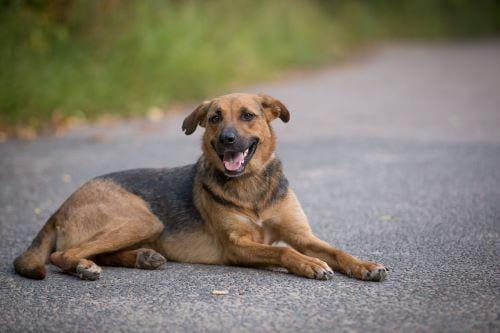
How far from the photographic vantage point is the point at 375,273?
15.3 feet

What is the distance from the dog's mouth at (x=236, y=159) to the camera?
5.24 m

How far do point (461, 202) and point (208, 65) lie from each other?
374 inches

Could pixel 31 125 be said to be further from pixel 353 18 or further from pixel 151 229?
pixel 353 18

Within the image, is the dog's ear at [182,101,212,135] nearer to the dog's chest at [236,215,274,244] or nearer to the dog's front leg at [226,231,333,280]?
the dog's chest at [236,215,274,244]

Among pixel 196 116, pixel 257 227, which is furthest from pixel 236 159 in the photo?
pixel 196 116

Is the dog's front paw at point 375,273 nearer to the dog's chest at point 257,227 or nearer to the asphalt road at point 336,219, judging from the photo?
the asphalt road at point 336,219

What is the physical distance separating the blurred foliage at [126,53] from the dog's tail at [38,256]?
6.71 meters

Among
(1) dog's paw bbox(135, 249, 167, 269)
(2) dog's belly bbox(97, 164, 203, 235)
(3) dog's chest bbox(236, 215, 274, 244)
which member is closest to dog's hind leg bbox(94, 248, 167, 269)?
(1) dog's paw bbox(135, 249, 167, 269)

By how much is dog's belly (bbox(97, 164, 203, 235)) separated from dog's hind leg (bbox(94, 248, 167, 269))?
0.31 metres

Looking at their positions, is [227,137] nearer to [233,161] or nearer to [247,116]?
[233,161]

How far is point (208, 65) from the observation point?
1554cm

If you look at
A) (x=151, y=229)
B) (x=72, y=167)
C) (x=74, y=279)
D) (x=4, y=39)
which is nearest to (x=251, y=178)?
(x=151, y=229)

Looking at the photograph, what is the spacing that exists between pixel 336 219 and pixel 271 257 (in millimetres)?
1802

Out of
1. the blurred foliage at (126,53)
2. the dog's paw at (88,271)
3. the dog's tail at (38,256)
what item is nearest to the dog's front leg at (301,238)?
the dog's paw at (88,271)
